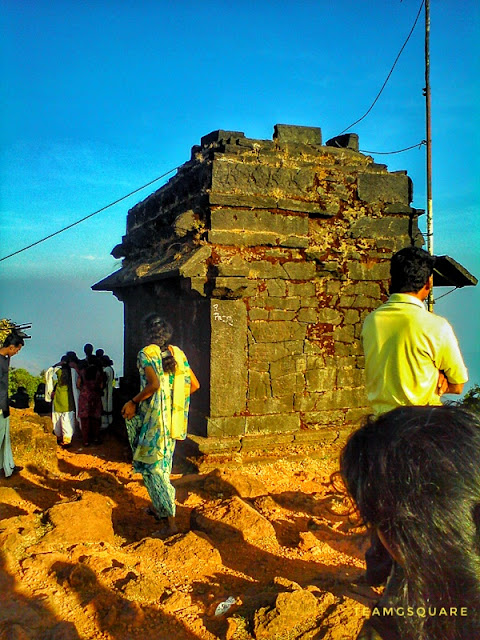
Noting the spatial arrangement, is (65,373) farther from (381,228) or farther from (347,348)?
(381,228)

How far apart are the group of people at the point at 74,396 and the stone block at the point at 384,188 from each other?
5.38 metres

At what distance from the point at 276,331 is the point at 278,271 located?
817 millimetres

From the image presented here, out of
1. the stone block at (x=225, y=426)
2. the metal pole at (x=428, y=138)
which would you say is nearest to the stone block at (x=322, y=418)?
the stone block at (x=225, y=426)

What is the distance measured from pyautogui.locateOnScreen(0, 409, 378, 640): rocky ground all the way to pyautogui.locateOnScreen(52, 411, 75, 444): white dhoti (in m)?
2.12

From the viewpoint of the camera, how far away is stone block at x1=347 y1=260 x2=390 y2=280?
732 cm

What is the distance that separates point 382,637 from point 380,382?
146 cm

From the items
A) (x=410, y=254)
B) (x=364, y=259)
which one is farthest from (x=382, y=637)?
(x=364, y=259)

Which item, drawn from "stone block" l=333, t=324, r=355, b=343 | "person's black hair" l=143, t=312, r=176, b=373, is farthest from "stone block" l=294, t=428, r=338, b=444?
"person's black hair" l=143, t=312, r=176, b=373

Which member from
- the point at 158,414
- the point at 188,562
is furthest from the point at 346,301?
the point at 188,562

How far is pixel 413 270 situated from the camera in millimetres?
2736

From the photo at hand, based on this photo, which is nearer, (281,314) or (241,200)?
(241,200)

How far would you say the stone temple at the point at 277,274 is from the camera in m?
6.50

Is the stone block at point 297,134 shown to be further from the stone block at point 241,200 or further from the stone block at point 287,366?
the stone block at point 287,366

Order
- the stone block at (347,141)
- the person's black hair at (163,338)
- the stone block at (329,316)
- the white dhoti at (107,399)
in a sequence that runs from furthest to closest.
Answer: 1. the white dhoti at (107,399)
2. the stone block at (347,141)
3. the stone block at (329,316)
4. the person's black hair at (163,338)
